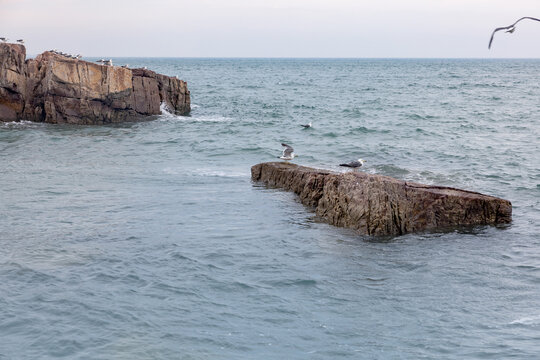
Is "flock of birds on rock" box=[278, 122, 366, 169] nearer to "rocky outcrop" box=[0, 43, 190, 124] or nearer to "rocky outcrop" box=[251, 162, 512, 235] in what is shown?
"rocky outcrop" box=[251, 162, 512, 235]

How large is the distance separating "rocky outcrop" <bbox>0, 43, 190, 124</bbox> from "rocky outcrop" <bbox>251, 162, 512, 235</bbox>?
772 inches

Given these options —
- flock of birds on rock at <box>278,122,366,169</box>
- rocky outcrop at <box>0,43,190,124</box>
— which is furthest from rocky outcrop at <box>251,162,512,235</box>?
rocky outcrop at <box>0,43,190,124</box>

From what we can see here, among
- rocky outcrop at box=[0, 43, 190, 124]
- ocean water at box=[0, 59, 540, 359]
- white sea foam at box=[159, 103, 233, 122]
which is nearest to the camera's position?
ocean water at box=[0, 59, 540, 359]

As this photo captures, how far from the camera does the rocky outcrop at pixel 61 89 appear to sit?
3028 centimetres

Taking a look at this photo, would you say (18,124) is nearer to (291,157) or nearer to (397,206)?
(291,157)

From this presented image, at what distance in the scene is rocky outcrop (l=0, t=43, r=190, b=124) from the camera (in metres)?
30.3

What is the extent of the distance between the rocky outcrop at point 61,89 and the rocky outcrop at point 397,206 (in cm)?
1960

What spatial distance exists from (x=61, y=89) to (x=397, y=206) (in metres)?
21.8

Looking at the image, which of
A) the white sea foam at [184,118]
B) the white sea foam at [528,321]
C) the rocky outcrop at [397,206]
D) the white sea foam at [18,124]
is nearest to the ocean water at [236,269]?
the white sea foam at [528,321]

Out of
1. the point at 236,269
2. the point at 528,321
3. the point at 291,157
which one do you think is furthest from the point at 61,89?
the point at 528,321

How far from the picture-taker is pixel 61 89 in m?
30.6

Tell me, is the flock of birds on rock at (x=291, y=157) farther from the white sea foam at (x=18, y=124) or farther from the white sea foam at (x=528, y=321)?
the white sea foam at (x=18, y=124)

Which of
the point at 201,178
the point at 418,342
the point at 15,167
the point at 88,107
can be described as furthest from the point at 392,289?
the point at 88,107

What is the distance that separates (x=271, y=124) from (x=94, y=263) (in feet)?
78.7
